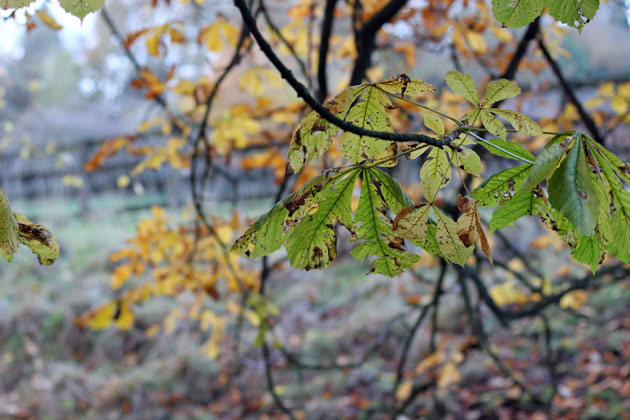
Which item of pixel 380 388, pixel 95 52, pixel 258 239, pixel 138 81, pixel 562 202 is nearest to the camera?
pixel 562 202

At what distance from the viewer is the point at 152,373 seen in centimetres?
371

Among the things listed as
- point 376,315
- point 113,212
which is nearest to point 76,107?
point 113,212

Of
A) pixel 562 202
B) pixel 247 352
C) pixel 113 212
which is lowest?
pixel 562 202

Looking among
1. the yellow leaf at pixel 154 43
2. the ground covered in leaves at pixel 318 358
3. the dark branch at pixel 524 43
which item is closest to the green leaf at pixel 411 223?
the dark branch at pixel 524 43

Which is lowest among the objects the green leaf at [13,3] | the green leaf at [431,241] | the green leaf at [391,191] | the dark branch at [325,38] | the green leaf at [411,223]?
the green leaf at [411,223]

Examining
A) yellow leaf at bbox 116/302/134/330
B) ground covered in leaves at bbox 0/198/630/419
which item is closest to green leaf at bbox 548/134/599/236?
yellow leaf at bbox 116/302/134/330

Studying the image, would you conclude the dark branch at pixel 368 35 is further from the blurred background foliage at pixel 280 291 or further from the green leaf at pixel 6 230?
the green leaf at pixel 6 230

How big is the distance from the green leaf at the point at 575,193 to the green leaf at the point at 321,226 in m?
0.17

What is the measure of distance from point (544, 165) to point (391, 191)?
144 mm

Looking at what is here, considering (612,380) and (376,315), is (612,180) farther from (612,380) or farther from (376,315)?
(376,315)

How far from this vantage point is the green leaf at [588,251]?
17.4 inches

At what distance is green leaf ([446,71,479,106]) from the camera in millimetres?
457

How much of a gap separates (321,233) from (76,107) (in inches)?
550

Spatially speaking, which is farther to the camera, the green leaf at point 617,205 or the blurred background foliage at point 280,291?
the blurred background foliage at point 280,291
